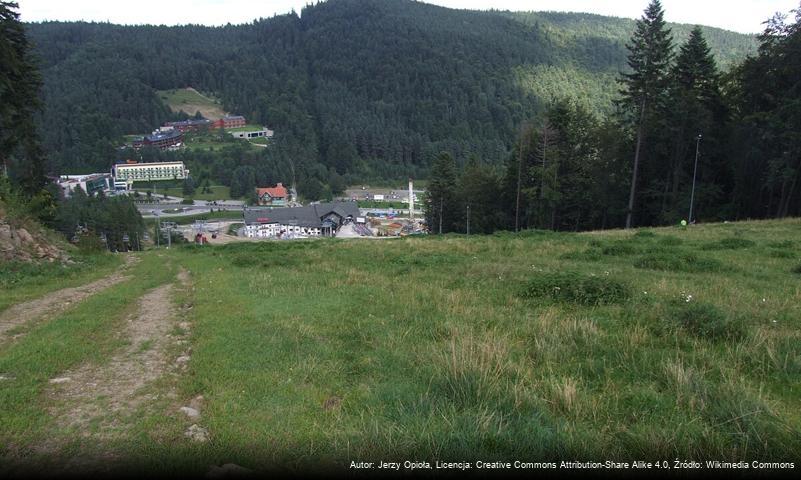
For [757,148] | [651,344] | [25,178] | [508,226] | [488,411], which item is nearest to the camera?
[488,411]

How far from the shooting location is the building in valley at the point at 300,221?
10462 cm

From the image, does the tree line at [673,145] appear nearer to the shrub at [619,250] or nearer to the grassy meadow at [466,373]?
the shrub at [619,250]

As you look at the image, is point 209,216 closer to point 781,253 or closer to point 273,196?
point 273,196

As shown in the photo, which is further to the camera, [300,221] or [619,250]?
[300,221]

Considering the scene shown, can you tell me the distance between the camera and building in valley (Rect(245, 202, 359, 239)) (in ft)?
343

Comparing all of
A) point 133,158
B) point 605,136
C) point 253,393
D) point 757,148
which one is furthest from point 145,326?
point 133,158

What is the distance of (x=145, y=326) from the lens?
8.89 metres

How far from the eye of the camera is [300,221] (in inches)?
4409

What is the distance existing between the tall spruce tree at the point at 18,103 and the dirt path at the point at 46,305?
19.1m

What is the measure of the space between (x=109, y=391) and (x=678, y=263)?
13697mm

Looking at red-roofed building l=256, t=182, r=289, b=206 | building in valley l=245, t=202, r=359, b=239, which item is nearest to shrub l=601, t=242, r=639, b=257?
building in valley l=245, t=202, r=359, b=239

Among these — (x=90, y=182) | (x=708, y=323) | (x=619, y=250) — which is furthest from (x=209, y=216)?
(x=708, y=323)

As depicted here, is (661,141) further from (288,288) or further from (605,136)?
(288,288)

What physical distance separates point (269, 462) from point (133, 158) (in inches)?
8882
